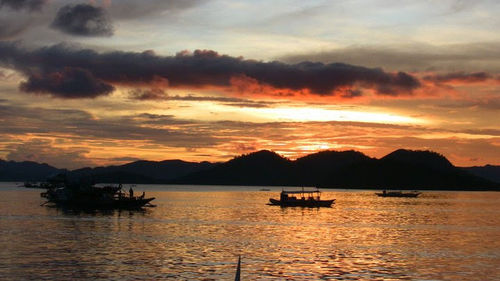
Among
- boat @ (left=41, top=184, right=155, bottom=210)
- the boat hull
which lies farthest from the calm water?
the boat hull

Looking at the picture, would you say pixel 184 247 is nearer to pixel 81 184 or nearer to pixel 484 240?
pixel 484 240

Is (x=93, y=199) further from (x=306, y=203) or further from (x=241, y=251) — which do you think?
(x=241, y=251)

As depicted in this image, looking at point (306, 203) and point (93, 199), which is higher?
point (93, 199)

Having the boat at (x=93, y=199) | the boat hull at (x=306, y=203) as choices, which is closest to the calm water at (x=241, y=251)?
the boat at (x=93, y=199)

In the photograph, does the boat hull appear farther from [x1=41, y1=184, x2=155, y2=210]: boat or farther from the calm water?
the calm water

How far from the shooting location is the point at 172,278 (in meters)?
47.4

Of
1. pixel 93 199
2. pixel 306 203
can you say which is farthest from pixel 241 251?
pixel 306 203

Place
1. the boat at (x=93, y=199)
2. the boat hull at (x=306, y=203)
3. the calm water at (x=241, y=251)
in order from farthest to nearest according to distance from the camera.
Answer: the boat hull at (x=306, y=203), the boat at (x=93, y=199), the calm water at (x=241, y=251)

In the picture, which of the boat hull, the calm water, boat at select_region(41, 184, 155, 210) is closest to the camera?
the calm water

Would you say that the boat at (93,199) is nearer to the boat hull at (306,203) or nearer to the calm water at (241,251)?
the calm water at (241,251)

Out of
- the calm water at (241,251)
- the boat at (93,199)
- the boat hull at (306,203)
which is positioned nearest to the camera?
the calm water at (241,251)

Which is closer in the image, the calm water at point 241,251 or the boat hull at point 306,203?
the calm water at point 241,251

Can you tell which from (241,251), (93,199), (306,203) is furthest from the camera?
(306,203)

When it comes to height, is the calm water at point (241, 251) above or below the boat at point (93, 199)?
below
